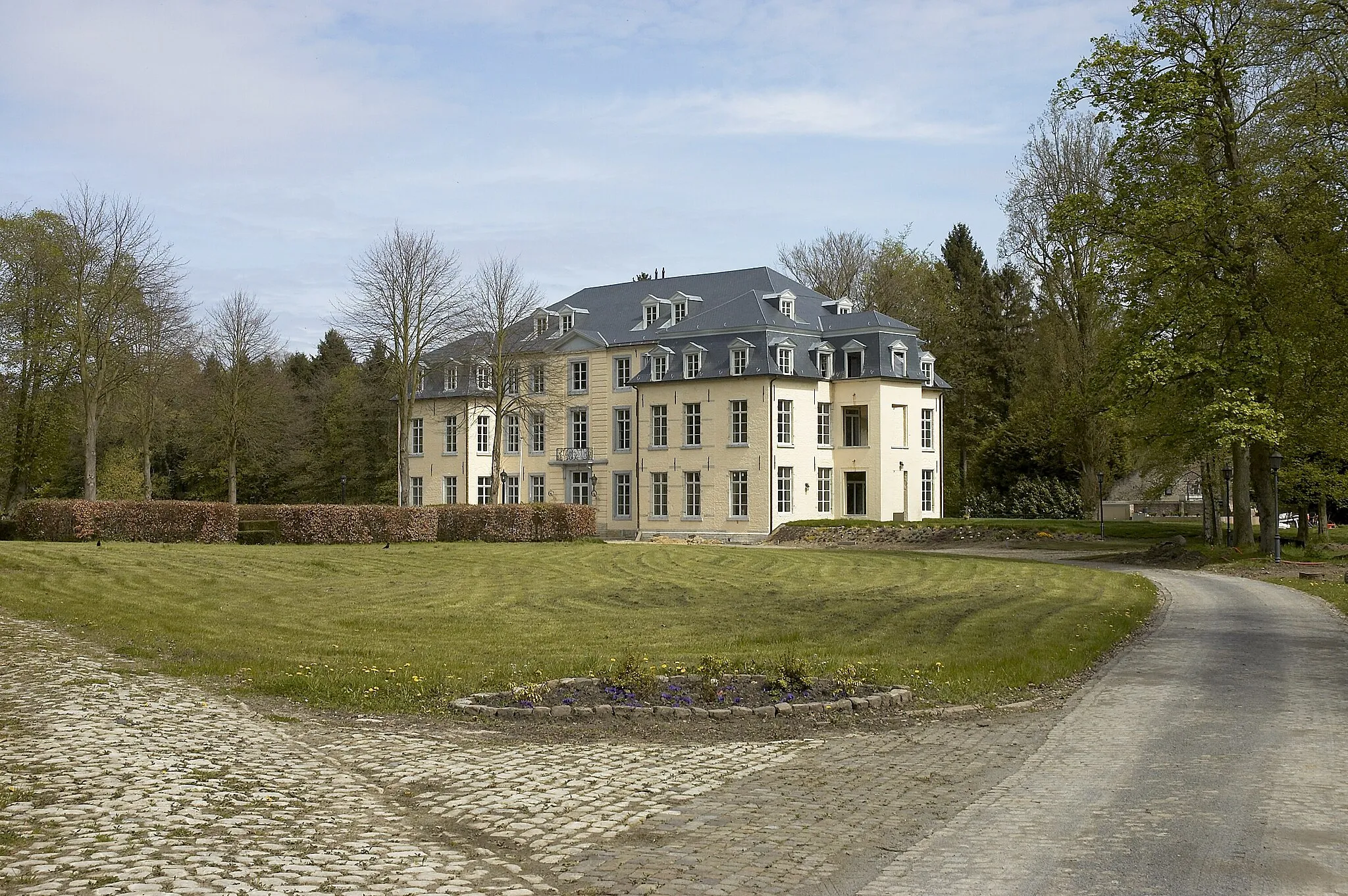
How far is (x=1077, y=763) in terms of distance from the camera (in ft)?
28.1

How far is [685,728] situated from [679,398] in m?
43.1

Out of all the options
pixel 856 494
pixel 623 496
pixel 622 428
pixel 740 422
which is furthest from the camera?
pixel 622 428

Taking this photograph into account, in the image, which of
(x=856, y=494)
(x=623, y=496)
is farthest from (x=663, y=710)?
(x=623, y=496)

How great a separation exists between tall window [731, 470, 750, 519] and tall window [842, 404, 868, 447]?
4.89m

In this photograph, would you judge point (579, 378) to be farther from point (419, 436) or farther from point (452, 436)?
point (419, 436)

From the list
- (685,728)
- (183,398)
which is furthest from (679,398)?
(685,728)

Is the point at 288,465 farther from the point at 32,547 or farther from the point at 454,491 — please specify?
the point at 32,547

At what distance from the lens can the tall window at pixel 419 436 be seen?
201 feet

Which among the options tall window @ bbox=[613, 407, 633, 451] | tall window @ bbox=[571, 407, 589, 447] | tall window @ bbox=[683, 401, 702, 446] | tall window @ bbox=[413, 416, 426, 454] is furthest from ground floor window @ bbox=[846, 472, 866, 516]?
tall window @ bbox=[413, 416, 426, 454]

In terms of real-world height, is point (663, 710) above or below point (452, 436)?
below

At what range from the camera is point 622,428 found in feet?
184

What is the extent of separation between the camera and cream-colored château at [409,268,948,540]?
166 ft

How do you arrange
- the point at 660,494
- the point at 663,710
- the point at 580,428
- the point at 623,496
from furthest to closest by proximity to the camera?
the point at 580,428 < the point at 623,496 < the point at 660,494 < the point at 663,710

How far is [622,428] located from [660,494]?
4336 mm
